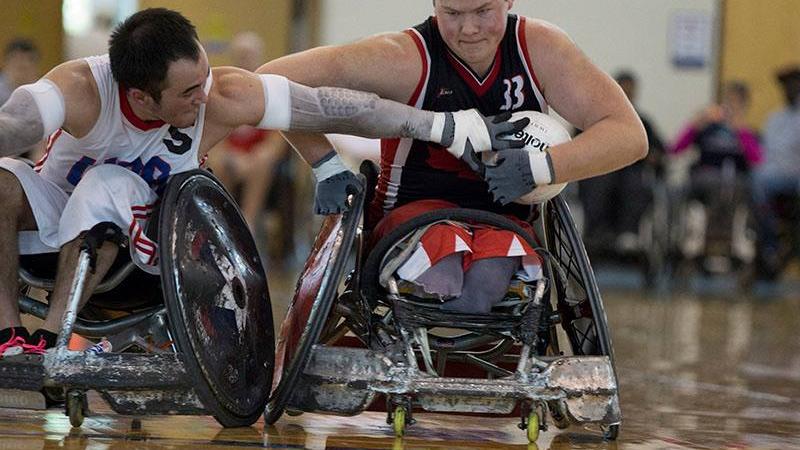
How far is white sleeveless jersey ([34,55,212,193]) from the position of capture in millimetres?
3977

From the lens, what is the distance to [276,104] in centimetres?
407

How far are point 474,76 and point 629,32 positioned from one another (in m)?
10.8


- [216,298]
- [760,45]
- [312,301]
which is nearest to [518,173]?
[312,301]

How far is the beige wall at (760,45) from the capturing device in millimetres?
15250

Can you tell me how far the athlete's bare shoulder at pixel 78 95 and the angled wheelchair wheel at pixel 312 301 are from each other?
71 cm

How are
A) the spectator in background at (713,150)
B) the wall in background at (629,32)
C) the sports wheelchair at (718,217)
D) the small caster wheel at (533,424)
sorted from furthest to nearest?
the wall in background at (629,32) < the spectator in background at (713,150) < the sports wheelchair at (718,217) < the small caster wheel at (533,424)

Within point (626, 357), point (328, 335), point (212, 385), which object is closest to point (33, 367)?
point (212, 385)

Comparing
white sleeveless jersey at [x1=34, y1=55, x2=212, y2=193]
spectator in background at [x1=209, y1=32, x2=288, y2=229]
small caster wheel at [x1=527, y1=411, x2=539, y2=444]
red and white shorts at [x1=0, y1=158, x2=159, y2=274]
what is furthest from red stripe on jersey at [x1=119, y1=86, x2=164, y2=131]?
spectator in background at [x1=209, y1=32, x2=288, y2=229]

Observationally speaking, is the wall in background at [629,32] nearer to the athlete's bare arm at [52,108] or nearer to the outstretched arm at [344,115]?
the outstretched arm at [344,115]

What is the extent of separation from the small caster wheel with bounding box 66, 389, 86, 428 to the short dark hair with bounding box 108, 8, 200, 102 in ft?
2.56

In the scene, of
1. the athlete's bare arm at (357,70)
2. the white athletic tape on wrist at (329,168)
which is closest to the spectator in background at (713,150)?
the athlete's bare arm at (357,70)

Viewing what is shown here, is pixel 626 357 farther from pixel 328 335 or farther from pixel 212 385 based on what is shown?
pixel 212 385

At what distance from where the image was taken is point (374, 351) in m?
3.83

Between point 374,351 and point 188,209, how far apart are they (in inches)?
23.5
